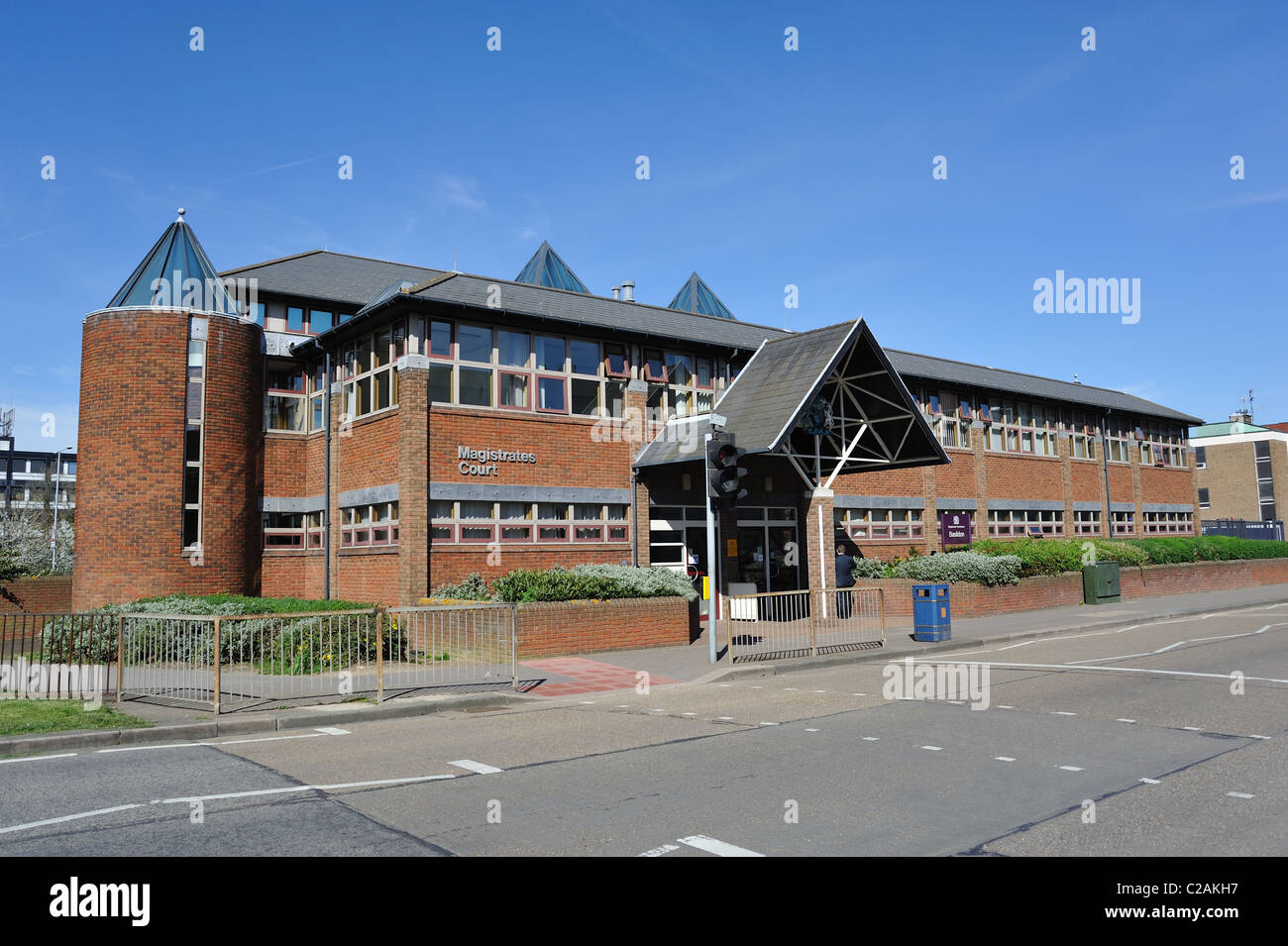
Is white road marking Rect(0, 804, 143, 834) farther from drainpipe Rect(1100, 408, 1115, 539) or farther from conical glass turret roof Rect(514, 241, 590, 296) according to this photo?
drainpipe Rect(1100, 408, 1115, 539)

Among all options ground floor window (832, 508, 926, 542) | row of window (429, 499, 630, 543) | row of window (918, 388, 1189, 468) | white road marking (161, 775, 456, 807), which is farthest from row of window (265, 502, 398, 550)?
row of window (918, 388, 1189, 468)

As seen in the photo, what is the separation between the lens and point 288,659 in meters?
14.4

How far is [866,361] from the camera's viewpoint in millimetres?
22422

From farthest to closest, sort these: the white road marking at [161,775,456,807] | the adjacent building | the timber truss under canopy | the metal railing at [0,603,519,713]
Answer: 1. the adjacent building
2. the timber truss under canopy
3. the metal railing at [0,603,519,713]
4. the white road marking at [161,775,456,807]

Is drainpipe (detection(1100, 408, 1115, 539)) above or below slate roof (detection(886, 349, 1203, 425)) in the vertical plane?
below

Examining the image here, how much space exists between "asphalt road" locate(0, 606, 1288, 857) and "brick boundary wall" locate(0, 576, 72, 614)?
1817 centimetres

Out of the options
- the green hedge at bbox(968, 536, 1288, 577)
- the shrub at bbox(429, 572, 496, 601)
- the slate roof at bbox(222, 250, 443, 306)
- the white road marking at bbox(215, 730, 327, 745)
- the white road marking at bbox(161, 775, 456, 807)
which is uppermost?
the slate roof at bbox(222, 250, 443, 306)

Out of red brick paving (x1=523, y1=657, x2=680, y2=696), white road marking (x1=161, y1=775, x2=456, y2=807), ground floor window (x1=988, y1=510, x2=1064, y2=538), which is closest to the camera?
white road marking (x1=161, y1=775, x2=456, y2=807)

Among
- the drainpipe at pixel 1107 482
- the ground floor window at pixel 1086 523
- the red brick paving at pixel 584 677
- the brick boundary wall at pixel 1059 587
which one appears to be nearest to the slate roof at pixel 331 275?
the red brick paving at pixel 584 677

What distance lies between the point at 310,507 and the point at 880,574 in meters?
15.6

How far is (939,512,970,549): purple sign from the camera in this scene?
30.5m

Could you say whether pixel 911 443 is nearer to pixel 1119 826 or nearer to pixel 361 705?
pixel 361 705

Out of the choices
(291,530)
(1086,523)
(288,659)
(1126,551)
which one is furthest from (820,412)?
(1086,523)
